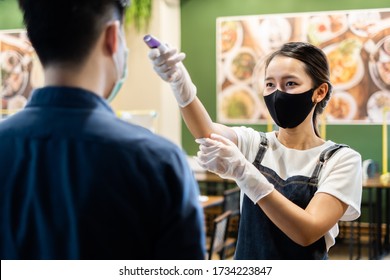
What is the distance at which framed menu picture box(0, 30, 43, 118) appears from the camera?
16.9ft

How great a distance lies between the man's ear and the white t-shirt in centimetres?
69

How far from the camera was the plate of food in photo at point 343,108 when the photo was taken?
168 inches

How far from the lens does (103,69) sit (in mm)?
782

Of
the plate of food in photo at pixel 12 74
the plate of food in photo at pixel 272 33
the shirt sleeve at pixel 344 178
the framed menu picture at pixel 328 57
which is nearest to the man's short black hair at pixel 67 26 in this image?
the shirt sleeve at pixel 344 178

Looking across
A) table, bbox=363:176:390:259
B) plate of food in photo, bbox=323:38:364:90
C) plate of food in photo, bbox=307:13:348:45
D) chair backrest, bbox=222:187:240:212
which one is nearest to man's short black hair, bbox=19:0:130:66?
chair backrest, bbox=222:187:240:212

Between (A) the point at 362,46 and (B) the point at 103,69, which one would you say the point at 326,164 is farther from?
(A) the point at 362,46

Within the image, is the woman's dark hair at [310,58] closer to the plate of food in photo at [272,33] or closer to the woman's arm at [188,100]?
the woman's arm at [188,100]

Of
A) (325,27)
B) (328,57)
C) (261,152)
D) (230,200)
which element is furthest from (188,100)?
(325,27)

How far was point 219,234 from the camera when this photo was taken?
9.95ft

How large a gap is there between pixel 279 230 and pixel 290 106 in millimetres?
313

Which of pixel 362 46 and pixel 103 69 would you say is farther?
pixel 362 46

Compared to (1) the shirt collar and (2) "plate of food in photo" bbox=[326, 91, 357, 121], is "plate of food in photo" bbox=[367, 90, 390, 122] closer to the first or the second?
(2) "plate of food in photo" bbox=[326, 91, 357, 121]
